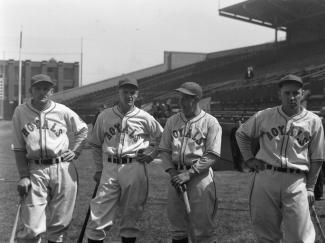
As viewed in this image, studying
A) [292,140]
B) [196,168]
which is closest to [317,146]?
[292,140]

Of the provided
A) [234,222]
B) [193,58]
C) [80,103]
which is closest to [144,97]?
[80,103]

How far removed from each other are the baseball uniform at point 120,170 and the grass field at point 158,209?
109 cm

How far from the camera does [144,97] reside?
28344mm

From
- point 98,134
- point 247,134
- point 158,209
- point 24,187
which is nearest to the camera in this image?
point 24,187

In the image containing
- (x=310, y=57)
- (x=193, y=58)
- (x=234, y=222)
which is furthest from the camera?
(x=193, y=58)

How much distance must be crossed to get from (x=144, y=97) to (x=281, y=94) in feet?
81.6

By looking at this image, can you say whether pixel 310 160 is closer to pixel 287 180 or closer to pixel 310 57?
pixel 287 180

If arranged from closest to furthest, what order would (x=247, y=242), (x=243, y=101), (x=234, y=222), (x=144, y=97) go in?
(x=247, y=242), (x=234, y=222), (x=243, y=101), (x=144, y=97)

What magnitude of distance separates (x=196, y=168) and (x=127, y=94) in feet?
3.15

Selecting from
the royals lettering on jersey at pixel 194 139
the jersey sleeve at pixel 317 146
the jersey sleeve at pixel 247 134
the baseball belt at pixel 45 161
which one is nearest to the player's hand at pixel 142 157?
the royals lettering on jersey at pixel 194 139

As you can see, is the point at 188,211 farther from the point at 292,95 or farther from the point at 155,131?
the point at 292,95

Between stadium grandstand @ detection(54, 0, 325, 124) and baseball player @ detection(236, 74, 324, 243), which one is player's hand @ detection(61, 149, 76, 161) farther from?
stadium grandstand @ detection(54, 0, 325, 124)

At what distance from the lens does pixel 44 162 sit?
12.4 feet

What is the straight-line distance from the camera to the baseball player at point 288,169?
3428mm
